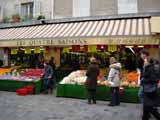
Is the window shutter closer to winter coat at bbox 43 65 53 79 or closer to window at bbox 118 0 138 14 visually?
window at bbox 118 0 138 14

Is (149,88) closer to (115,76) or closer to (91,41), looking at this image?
(115,76)

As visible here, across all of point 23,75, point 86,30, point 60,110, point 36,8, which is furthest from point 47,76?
point 36,8

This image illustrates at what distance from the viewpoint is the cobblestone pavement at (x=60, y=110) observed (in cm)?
931

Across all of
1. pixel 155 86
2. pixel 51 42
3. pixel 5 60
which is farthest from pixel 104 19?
pixel 155 86

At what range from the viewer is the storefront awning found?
13930mm

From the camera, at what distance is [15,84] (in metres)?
15.2

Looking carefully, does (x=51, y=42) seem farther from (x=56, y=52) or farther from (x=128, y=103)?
(x=128, y=103)

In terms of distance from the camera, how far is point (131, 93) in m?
11.9

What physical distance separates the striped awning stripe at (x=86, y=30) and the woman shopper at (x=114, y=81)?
9.73ft

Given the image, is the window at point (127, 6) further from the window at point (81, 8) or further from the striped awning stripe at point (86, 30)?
the window at point (81, 8)

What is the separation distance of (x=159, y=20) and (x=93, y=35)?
3.08 metres

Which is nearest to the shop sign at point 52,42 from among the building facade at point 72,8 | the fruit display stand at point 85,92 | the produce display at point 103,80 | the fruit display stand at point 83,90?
the produce display at point 103,80

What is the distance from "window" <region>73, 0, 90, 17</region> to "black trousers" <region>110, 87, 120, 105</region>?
755 centimetres

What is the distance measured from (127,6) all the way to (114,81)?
281 inches
